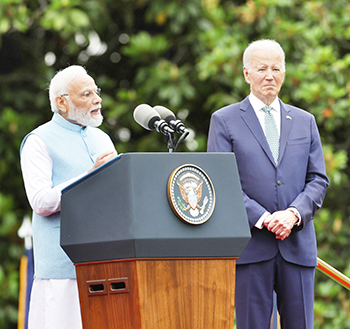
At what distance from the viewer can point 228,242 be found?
218 centimetres

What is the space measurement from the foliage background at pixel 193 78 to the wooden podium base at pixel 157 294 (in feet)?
11.0

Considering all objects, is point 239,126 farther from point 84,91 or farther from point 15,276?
point 15,276

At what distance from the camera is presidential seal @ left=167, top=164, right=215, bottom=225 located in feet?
6.98

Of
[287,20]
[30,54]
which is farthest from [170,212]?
[30,54]

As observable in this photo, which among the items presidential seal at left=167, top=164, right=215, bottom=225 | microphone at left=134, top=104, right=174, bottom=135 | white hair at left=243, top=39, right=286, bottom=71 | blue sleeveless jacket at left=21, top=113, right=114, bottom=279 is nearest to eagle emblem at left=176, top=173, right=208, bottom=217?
presidential seal at left=167, top=164, right=215, bottom=225

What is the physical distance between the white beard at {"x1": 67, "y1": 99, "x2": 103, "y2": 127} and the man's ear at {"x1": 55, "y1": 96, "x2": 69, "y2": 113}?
0.07ft

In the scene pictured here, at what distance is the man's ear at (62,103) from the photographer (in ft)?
9.12

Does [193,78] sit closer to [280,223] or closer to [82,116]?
[82,116]

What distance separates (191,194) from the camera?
2154mm

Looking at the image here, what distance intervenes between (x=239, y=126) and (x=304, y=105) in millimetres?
2952

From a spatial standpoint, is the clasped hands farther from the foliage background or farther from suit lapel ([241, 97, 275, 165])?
the foliage background

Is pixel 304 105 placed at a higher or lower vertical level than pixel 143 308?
higher

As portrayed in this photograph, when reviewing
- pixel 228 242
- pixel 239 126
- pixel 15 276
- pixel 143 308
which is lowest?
pixel 15 276

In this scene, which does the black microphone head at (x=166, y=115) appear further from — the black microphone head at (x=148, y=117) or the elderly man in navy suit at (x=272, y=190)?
the elderly man in navy suit at (x=272, y=190)
